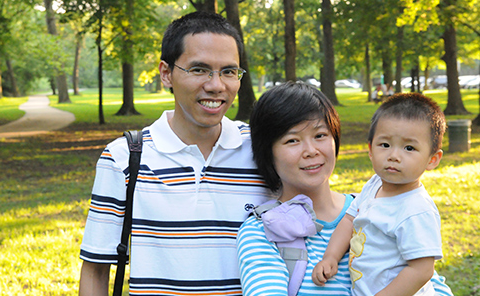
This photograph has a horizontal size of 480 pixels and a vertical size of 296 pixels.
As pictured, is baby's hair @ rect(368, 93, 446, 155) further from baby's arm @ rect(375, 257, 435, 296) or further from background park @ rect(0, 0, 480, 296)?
background park @ rect(0, 0, 480, 296)

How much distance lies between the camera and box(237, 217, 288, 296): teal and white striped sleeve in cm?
194

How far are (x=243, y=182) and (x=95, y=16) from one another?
57.4 feet

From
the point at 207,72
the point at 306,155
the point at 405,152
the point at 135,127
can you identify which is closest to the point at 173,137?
the point at 207,72

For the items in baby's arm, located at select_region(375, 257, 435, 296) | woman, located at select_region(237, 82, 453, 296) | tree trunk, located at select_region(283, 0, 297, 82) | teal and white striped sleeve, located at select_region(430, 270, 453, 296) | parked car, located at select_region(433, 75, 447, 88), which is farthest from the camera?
parked car, located at select_region(433, 75, 447, 88)

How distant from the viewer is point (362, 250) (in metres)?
2.10

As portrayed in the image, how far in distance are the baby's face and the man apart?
0.65 metres

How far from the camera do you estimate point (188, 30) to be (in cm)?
239

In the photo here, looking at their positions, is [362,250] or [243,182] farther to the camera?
[243,182]

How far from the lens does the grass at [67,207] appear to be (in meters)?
5.67

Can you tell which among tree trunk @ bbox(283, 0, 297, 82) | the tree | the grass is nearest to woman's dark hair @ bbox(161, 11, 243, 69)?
the grass

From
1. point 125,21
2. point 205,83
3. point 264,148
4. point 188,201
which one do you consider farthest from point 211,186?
point 125,21

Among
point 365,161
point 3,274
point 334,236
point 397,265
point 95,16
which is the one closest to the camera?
point 397,265

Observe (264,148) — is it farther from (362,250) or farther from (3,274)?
(3,274)

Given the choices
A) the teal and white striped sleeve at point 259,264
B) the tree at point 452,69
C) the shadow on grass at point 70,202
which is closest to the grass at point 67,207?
the shadow on grass at point 70,202
